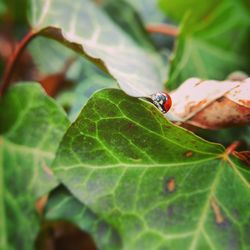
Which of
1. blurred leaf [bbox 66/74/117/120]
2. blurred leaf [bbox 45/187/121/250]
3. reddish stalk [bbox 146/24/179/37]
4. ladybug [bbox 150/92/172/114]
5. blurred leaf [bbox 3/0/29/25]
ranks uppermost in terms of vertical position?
ladybug [bbox 150/92/172/114]

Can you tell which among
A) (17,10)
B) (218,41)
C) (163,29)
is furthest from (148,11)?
(17,10)

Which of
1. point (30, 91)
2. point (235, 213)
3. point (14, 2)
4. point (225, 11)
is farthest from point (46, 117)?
point (14, 2)

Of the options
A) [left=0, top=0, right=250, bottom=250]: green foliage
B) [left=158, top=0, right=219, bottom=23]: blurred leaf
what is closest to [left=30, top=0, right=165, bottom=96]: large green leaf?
[left=0, top=0, right=250, bottom=250]: green foliage

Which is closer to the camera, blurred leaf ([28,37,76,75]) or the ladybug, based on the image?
the ladybug

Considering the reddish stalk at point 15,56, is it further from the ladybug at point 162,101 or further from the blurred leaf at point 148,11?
the blurred leaf at point 148,11

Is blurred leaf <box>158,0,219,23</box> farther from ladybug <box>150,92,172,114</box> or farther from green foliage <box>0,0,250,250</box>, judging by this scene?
ladybug <box>150,92,172,114</box>

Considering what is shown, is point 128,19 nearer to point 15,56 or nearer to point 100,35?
point 100,35

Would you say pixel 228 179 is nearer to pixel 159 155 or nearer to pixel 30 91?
pixel 159 155

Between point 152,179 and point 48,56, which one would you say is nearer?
point 152,179

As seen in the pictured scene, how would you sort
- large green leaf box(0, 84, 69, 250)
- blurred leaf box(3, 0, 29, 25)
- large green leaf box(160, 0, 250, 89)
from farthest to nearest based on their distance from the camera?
blurred leaf box(3, 0, 29, 25)
large green leaf box(160, 0, 250, 89)
large green leaf box(0, 84, 69, 250)
